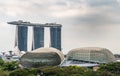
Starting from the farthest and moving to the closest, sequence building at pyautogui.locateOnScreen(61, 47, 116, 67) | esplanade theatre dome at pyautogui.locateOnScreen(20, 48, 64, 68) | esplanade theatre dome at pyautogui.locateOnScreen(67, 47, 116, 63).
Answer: esplanade theatre dome at pyautogui.locateOnScreen(20, 48, 64, 68) → esplanade theatre dome at pyautogui.locateOnScreen(67, 47, 116, 63) → building at pyautogui.locateOnScreen(61, 47, 116, 67)

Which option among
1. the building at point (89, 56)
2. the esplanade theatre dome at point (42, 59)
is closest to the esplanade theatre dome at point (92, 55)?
the building at point (89, 56)

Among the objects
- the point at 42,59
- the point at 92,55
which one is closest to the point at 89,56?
the point at 92,55

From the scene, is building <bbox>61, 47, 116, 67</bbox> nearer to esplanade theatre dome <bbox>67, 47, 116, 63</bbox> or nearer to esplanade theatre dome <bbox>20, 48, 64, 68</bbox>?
esplanade theatre dome <bbox>67, 47, 116, 63</bbox>

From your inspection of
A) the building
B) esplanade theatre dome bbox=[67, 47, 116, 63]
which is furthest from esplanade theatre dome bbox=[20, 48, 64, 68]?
esplanade theatre dome bbox=[67, 47, 116, 63]

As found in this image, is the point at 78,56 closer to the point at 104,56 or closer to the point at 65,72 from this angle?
the point at 104,56

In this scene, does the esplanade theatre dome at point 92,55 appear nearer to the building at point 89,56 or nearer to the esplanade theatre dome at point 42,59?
the building at point 89,56

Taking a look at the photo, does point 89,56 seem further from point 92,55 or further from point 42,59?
point 42,59

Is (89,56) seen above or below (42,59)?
above

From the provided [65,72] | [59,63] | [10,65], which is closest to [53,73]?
[65,72]
